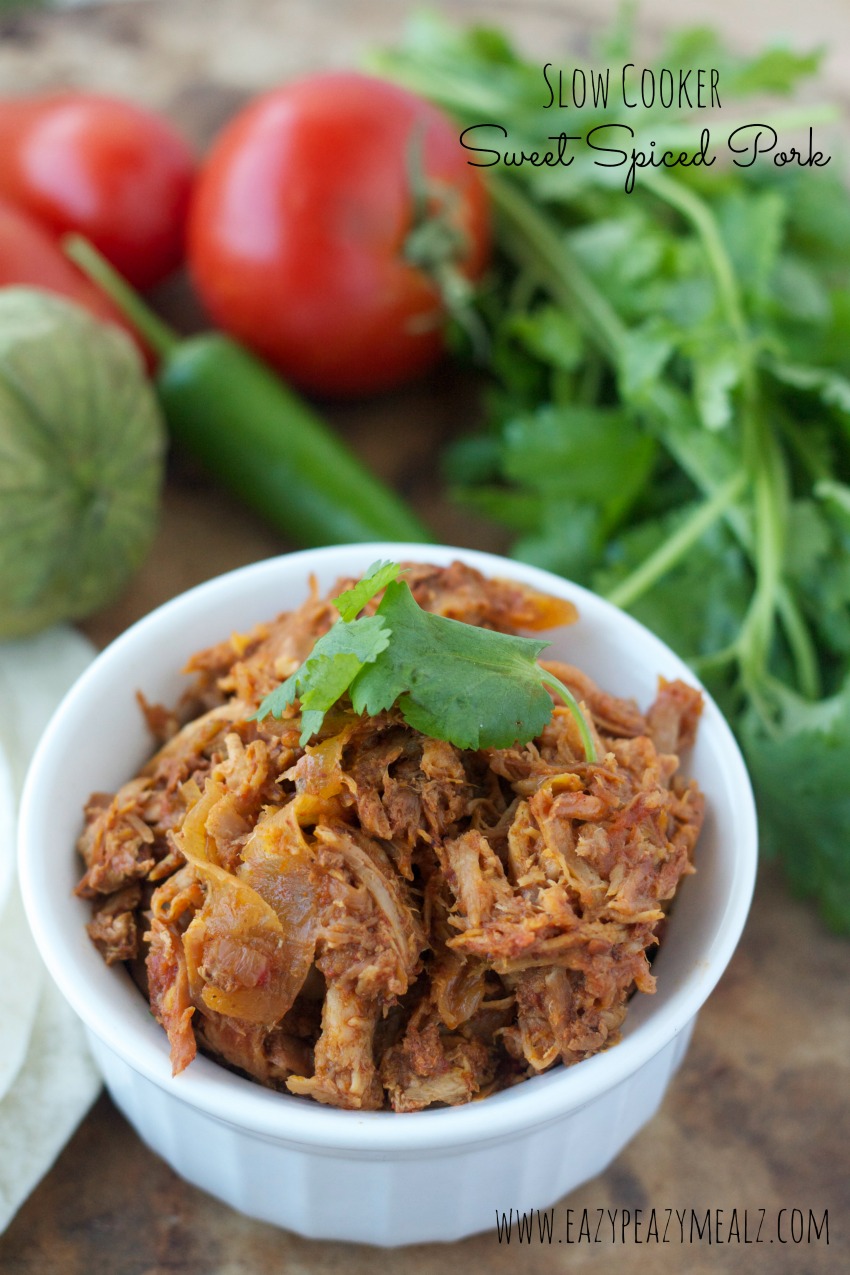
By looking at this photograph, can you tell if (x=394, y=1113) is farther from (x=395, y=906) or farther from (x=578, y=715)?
(x=578, y=715)

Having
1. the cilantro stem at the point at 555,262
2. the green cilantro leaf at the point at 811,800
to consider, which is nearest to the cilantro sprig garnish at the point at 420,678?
the green cilantro leaf at the point at 811,800

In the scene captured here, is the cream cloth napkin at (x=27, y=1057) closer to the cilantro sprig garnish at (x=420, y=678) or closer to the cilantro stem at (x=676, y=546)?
the cilantro sprig garnish at (x=420, y=678)

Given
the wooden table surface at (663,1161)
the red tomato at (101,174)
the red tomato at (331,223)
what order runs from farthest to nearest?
the red tomato at (101,174) → the red tomato at (331,223) → the wooden table surface at (663,1161)

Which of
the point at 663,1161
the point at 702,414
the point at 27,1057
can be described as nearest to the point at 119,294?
the point at 702,414

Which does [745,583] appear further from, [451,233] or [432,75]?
[432,75]

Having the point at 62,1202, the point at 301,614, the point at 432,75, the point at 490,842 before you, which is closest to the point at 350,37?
the point at 432,75

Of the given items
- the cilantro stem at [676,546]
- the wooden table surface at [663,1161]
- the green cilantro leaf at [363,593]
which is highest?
the green cilantro leaf at [363,593]
